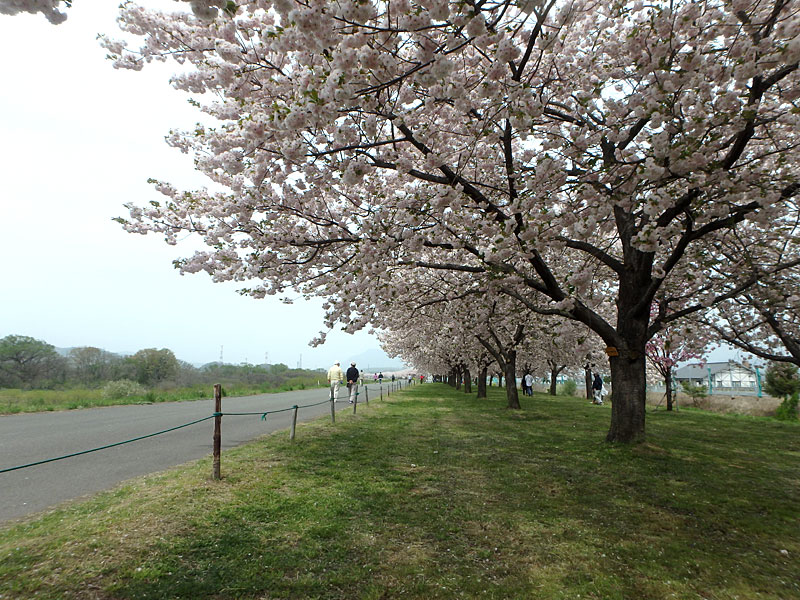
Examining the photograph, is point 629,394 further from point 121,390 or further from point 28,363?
point 28,363

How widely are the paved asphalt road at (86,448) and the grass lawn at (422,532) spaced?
822 millimetres

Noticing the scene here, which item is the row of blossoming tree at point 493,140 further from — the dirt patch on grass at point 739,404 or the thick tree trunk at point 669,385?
the dirt patch on grass at point 739,404

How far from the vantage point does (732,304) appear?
11.6 m

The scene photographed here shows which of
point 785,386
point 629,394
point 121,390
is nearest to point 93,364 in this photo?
point 121,390

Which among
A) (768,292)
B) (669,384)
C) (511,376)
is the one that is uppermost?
(768,292)

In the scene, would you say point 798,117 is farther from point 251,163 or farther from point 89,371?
point 89,371

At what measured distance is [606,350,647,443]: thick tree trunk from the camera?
937 cm

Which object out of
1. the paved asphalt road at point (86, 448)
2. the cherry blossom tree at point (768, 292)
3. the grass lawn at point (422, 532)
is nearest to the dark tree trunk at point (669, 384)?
the cherry blossom tree at point (768, 292)

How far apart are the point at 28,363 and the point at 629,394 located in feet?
199

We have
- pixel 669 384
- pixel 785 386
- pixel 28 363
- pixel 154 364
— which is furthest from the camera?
pixel 154 364

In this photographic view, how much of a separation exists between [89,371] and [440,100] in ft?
197

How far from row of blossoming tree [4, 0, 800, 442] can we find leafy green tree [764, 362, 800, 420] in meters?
7.85

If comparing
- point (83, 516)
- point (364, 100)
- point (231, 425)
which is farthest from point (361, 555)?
point (231, 425)

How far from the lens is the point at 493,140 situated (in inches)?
237
